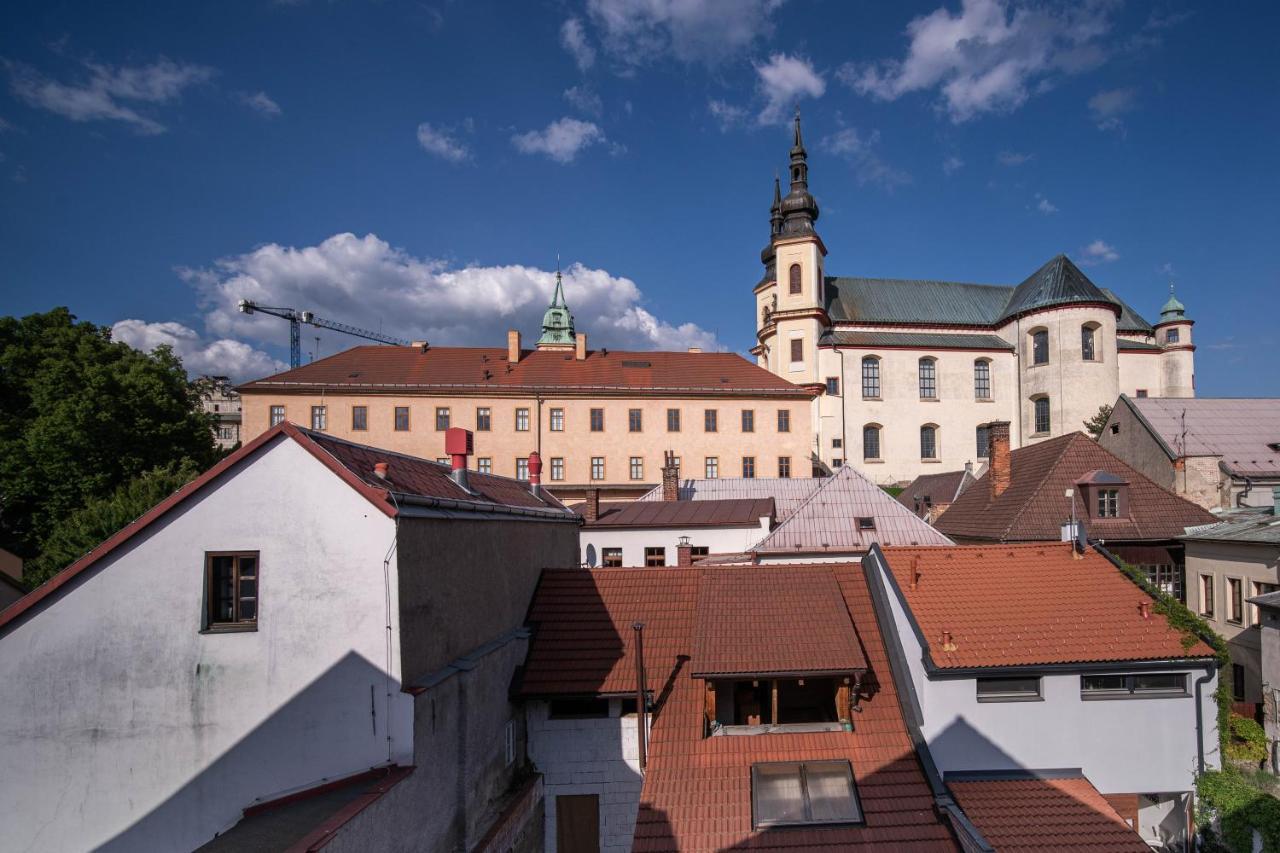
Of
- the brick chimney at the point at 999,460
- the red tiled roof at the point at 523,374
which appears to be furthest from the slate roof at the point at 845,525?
the red tiled roof at the point at 523,374

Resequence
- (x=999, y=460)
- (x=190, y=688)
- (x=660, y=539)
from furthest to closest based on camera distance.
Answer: (x=660, y=539), (x=999, y=460), (x=190, y=688)

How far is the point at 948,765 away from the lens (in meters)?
10.8

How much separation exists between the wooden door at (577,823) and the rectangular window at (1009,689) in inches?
275

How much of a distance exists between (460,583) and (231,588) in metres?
2.91

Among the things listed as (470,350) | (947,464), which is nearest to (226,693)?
(470,350)

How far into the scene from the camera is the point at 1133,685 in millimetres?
11156

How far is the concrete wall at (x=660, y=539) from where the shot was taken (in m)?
25.4

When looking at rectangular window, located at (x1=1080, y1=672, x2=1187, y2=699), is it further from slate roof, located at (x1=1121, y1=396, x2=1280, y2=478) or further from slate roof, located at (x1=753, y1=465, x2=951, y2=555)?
slate roof, located at (x1=1121, y1=396, x2=1280, y2=478)

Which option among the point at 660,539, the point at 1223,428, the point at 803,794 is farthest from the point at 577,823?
the point at 1223,428

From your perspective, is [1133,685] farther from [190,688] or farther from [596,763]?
[190,688]

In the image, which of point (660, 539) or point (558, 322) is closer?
point (660, 539)

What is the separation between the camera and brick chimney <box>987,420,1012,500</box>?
75.8 feet

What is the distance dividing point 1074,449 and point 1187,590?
5.14m

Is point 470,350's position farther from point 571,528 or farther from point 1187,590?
point 1187,590
